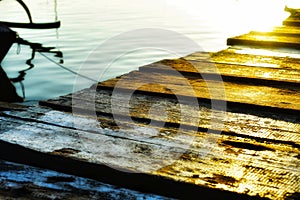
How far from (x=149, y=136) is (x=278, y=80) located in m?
1.87

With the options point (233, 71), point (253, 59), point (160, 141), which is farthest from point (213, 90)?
point (253, 59)

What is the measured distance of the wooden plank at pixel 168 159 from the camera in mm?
1521

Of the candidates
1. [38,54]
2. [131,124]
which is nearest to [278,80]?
[131,124]

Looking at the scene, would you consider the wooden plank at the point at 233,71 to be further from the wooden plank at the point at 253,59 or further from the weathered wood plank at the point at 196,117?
the weathered wood plank at the point at 196,117

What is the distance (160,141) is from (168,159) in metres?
0.24

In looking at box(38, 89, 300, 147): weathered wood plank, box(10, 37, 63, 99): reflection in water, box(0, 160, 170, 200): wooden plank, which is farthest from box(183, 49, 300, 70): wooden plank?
box(10, 37, 63, 99): reflection in water

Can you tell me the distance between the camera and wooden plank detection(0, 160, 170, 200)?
4.76ft

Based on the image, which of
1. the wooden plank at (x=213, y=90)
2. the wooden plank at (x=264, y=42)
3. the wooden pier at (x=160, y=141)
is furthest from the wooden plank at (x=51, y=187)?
the wooden plank at (x=264, y=42)

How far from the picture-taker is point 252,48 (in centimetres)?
545

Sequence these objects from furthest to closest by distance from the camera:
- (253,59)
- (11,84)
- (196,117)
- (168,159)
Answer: (11,84), (253,59), (196,117), (168,159)

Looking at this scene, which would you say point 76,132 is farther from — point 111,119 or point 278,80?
point 278,80

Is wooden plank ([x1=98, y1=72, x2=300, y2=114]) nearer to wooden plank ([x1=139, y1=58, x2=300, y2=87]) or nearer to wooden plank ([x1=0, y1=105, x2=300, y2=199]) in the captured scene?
wooden plank ([x1=139, y1=58, x2=300, y2=87])

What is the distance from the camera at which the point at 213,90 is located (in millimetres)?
3090

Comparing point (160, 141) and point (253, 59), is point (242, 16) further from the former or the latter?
point (160, 141)
